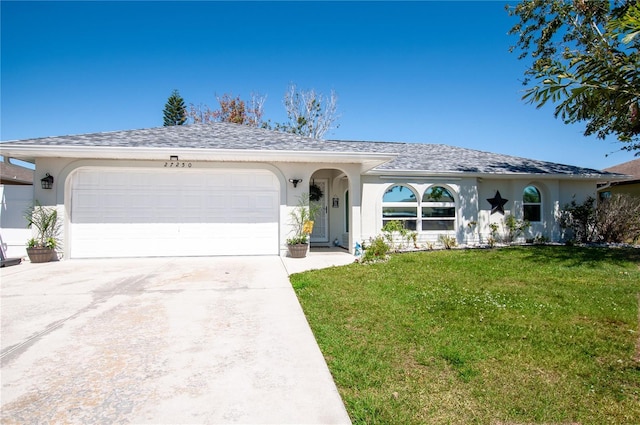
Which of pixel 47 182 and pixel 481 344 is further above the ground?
pixel 47 182

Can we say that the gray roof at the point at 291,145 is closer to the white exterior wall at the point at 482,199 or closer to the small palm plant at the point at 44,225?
the white exterior wall at the point at 482,199

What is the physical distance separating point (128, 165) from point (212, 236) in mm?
3073

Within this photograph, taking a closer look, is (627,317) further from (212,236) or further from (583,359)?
(212,236)

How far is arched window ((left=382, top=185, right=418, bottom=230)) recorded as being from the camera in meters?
11.6

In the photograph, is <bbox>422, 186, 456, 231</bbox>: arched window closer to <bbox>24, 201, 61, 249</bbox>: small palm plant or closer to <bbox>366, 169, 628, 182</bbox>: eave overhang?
<bbox>366, 169, 628, 182</bbox>: eave overhang

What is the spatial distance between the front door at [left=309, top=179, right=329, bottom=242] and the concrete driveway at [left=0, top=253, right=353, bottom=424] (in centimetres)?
692

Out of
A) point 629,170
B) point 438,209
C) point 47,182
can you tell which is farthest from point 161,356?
point 629,170

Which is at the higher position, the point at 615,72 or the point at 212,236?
the point at 615,72

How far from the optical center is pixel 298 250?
9414 mm

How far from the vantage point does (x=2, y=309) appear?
4.63 meters

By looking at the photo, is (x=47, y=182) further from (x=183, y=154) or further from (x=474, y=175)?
(x=474, y=175)

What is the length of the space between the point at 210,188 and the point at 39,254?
462 centimetres

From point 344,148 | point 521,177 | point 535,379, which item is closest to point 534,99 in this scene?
point 535,379

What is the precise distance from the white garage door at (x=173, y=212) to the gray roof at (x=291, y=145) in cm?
92
